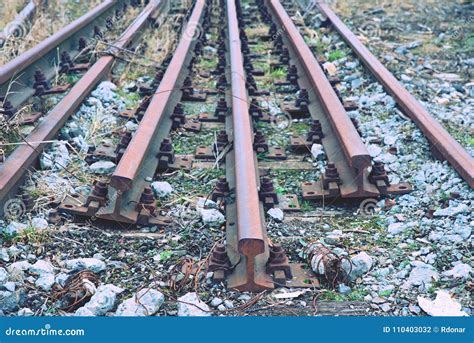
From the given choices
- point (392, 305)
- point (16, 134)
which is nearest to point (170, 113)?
point (16, 134)

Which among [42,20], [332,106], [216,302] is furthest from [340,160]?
[42,20]

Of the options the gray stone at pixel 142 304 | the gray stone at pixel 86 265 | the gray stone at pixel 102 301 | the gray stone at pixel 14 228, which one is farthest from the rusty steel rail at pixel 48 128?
the gray stone at pixel 142 304

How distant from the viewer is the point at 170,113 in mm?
5504

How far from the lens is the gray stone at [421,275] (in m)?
3.41

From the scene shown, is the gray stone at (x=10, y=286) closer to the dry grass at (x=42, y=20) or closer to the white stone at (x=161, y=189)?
the white stone at (x=161, y=189)

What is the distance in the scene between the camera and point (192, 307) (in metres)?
3.21

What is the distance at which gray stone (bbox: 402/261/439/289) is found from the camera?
11.2 ft

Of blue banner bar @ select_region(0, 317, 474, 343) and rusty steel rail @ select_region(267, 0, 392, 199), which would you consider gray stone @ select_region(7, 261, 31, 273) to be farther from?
rusty steel rail @ select_region(267, 0, 392, 199)

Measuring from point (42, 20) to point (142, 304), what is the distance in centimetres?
597

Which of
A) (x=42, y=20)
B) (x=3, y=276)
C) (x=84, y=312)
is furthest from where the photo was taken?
(x=42, y=20)

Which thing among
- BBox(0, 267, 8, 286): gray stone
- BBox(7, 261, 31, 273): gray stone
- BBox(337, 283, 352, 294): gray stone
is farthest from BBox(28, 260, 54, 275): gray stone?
BBox(337, 283, 352, 294): gray stone

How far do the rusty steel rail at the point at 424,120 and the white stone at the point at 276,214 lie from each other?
1.22 metres

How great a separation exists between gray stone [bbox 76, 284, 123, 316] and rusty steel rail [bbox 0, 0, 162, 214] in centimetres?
108

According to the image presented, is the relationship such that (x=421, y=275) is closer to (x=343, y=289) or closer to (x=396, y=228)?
(x=343, y=289)
